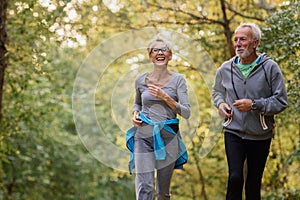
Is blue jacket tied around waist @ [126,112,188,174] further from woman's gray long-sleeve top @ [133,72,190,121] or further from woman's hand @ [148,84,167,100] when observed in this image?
woman's hand @ [148,84,167,100]

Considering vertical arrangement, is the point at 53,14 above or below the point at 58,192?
above

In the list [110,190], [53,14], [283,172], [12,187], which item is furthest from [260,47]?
[110,190]

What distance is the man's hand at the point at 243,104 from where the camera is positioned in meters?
5.23

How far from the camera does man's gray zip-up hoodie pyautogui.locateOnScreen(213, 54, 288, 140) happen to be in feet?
17.2

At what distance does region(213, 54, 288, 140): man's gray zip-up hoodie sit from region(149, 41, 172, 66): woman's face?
65cm

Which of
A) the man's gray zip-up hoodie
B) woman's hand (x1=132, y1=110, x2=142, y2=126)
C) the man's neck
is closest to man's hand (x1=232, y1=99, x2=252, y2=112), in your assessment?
the man's gray zip-up hoodie

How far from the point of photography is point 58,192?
21.6 meters

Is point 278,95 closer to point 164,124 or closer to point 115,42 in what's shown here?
point 164,124

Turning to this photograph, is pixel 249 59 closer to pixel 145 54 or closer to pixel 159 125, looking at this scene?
pixel 159 125

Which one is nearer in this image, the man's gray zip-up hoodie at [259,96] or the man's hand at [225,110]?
the man's gray zip-up hoodie at [259,96]

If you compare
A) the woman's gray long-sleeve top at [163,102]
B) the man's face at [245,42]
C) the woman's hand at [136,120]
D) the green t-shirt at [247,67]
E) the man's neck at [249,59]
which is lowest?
the woman's hand at [136,120]

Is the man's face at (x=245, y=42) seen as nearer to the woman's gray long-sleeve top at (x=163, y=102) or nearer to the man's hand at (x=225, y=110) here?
the man's hand at (x=225, y=110)

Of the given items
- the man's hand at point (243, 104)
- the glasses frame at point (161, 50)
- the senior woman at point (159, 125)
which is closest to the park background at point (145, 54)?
the senior woman at point (159, 125)

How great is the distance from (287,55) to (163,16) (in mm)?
4402
